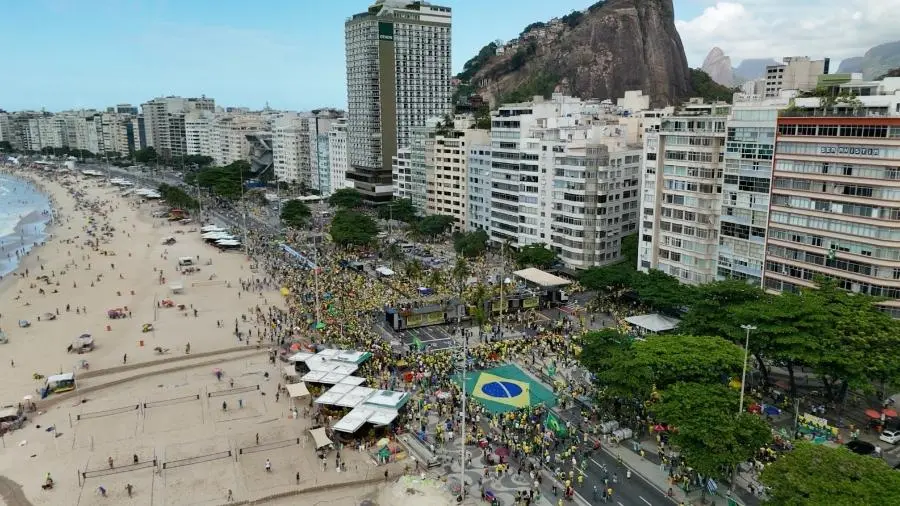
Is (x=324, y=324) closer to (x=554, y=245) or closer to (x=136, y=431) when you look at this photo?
(x=136, y=431)

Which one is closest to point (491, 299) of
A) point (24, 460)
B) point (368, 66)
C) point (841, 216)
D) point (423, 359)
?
point (423, 359)

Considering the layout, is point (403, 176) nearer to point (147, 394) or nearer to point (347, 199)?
point (347, 199)

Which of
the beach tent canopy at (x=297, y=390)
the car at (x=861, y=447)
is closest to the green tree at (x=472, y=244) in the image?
the beach tent canopy at (x=297, y=390)

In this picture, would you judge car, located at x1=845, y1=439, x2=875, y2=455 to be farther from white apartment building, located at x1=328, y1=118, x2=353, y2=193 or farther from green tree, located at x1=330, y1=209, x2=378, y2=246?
white apartment building, located at x1=328, y1=118, x2=353, y2=193

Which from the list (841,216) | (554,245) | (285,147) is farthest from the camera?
(285,147)

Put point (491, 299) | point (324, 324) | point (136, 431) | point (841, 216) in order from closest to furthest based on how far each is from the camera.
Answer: point (136, 431), point (841, 216), point (324, 324), point (491, 299)

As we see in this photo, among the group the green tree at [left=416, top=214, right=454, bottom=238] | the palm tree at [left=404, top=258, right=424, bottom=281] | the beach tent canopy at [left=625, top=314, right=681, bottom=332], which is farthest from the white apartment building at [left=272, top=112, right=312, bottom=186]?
the beach tent canopy at [left=625, top=314, right=681, bottom=332]

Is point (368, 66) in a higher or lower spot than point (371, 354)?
higher

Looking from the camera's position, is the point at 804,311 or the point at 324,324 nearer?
the point at 804,311

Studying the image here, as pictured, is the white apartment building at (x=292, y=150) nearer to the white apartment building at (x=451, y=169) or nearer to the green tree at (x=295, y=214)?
the green tree at (x=295, y=214)
